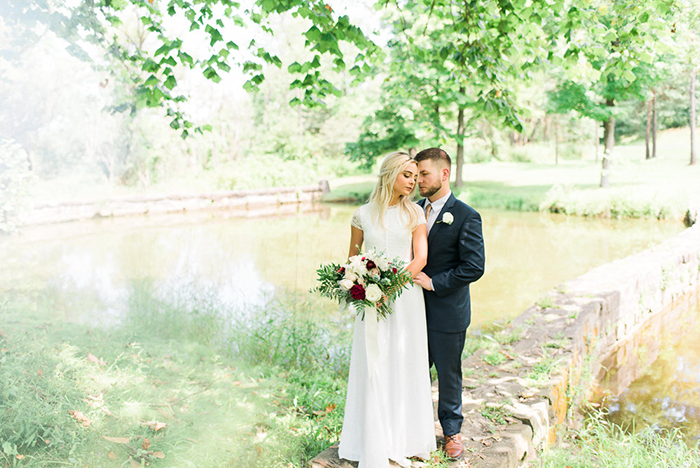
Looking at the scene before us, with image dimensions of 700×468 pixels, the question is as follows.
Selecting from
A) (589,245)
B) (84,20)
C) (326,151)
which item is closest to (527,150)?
(326,151)

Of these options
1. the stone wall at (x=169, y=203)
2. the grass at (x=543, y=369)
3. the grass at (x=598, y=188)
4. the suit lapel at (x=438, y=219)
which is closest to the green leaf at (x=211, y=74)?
the suit lapel at (x=438, y=219)

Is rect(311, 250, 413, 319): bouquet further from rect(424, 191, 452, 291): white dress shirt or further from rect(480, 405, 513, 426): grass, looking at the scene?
rect(480, 405, 513, 426): grass

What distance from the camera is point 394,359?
2998mm

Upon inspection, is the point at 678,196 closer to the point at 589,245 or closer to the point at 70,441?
the point at 589,245

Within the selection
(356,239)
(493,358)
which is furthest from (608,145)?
(356,239)

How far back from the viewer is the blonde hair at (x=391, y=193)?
2.88 metres

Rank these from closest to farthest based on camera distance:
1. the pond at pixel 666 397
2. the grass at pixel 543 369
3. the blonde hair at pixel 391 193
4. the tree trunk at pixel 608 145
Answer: the blonde hair at pixel 391 193 < the grass at pixel 543 369 < the pond at pixel 666 397 < the tree trunk at pixel 608 145

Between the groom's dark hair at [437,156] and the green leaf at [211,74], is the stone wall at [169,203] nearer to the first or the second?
the green leaf at [211,74]

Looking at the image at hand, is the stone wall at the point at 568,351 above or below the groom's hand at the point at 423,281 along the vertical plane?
below

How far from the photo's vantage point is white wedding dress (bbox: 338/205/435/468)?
2.97 metres

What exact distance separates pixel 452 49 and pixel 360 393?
4512mm

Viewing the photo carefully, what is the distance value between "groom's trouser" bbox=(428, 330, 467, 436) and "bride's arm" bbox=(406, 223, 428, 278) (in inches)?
19.9

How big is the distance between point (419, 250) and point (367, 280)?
0.44 m

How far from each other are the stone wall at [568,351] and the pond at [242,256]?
1500 millimetres
